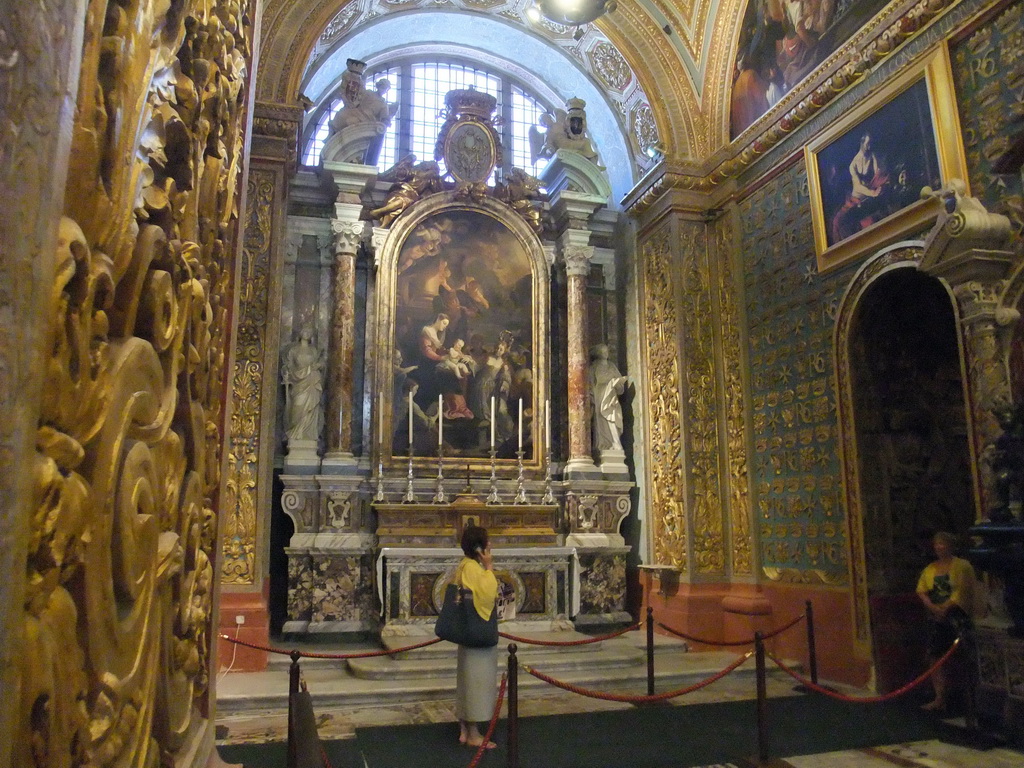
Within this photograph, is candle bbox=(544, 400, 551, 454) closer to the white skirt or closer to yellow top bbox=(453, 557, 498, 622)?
yellow top bbox=(453, 557, 498, 622)

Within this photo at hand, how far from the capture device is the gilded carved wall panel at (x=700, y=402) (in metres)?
9.35

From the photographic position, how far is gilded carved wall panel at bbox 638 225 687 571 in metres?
9.62

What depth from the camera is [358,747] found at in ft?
17.6

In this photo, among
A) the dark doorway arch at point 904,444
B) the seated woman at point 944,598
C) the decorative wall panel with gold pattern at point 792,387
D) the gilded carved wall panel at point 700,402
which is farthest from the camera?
the gilded carved wall panel at point 700,402

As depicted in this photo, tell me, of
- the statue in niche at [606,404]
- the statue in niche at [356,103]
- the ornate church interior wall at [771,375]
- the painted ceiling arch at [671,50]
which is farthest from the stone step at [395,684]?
the statue in niche at [356,103]

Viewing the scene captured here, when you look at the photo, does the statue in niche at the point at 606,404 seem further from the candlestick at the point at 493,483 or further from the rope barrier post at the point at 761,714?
the rope barrier post at the point at 761,714

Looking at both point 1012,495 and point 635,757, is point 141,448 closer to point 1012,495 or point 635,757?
point 635,757

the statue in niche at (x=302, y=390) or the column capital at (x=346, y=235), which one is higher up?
the column capital at (x=346, y=235)

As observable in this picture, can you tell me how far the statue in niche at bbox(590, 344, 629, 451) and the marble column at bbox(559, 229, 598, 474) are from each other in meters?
0.15

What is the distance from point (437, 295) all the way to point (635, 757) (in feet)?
22.4

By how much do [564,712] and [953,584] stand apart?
10.6 feet

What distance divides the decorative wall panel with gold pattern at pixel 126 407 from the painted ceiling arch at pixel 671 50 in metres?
8.47

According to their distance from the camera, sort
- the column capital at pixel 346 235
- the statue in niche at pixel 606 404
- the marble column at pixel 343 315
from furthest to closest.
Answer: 1. the statue in niche at pixel 606 404
2. the column capital at pixel 346 235
3. the marble column at pixel 343 315

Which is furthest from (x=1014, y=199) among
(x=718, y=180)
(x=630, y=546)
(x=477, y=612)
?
(x=630, y=546)
